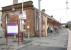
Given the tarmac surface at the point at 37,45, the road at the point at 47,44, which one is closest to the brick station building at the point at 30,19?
the tarmac surface at the point at 37,45

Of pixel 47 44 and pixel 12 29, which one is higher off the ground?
pixel 12 29

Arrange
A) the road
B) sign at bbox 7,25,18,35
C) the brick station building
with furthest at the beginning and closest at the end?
1. the brick station building
2. sign at bbox 7,25,18,35
3. the road

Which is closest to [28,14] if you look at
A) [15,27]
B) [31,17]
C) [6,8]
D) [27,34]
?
[31,17]

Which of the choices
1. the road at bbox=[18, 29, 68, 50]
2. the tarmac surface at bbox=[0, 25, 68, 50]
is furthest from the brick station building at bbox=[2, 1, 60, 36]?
the road at bbox=[18, 29, 68, 50]

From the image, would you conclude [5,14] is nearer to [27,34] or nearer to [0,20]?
[0,20]

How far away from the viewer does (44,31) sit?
1688 inches

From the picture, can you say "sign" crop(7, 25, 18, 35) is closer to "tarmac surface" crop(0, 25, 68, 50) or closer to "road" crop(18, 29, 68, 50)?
"tarmac surface" crop(0, 25, 68, 50)

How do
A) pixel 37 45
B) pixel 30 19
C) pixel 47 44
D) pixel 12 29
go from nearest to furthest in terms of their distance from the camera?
1. pixel 12 29
2. pixel 37 45
3. pixel 47 44
4. pixel 30 19

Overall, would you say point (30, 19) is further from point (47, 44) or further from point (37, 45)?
point (37, 45)

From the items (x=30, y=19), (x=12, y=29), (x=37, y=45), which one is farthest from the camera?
(x=30, y=19)

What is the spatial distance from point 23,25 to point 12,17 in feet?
10.8

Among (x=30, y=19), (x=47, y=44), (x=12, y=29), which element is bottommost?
(x=47, y=44)

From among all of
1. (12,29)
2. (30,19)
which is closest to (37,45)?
(12,29)

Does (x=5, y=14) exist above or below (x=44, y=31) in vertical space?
above
